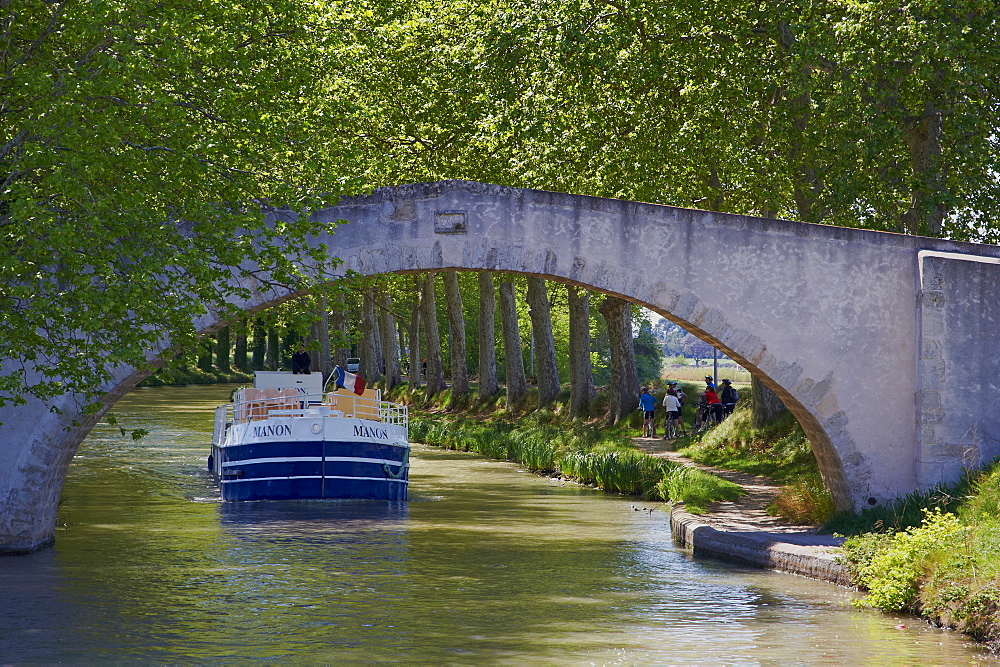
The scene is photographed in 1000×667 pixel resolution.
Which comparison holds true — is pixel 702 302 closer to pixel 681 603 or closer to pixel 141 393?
pixel 681 603

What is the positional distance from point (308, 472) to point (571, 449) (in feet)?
24.9

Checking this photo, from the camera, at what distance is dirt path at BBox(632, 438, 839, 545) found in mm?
15859

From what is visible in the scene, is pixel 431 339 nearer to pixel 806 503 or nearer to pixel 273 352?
pixel 806 503

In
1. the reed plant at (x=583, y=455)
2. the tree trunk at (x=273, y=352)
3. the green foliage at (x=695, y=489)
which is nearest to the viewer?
the green foliage at (x=695, y=489)

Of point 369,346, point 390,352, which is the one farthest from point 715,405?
point 369,346

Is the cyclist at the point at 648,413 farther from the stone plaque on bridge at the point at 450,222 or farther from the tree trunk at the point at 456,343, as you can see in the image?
the stone plaque on bridge at the point at 450,222

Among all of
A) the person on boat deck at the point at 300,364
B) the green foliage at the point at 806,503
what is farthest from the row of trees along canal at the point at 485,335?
the green foliage at the point at 806,503

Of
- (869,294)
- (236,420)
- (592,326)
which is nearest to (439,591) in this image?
(869,294)

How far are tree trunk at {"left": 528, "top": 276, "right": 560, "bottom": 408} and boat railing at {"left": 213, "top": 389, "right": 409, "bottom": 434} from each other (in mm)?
10782

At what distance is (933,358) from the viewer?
627 inches

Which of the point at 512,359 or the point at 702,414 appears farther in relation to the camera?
the point at 512,359

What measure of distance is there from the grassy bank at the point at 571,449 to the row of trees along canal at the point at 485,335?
42.4 inches

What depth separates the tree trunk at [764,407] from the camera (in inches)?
1000

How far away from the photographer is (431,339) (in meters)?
44.8
